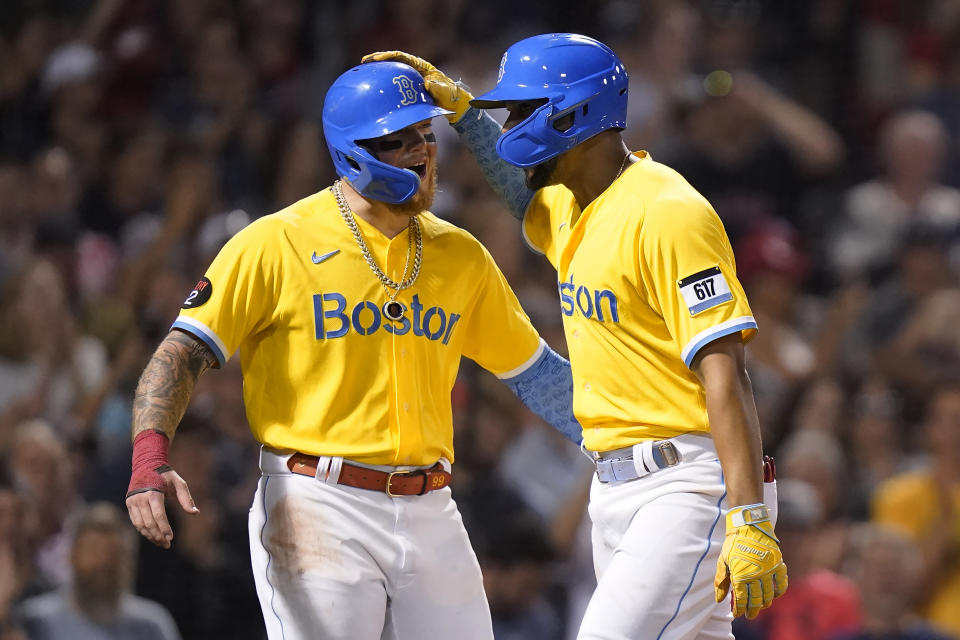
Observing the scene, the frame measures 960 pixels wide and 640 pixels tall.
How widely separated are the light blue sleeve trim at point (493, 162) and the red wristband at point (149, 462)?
1.42 meters

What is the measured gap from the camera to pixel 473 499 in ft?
22.7

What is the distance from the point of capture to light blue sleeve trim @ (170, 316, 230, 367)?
4.16 meters

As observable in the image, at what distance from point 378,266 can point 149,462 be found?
0.93 metres

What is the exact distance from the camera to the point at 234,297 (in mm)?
4188

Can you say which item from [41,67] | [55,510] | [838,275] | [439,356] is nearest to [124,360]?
[55,510]

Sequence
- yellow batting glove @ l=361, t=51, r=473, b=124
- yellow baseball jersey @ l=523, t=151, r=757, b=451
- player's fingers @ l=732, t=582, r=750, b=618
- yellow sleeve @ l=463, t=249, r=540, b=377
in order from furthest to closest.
Result: 1. yellow sleeve @ l=463, t=249, r=540, b=377
2. yellow batting glove @ l=361, t=51, r=473, b=124
3. yellow baseball jersey @ l=523, t=151, r=757, b=451
4. player's fingers @ l=732, t=582, r=750, b=618

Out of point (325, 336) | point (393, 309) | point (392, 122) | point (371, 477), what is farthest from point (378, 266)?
point (371, 477)

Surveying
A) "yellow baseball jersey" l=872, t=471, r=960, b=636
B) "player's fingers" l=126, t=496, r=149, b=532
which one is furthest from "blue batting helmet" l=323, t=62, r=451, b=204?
"yellow baseball jersey" l=872, t=471, r=960, b=636

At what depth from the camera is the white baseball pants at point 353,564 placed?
13.4 ft

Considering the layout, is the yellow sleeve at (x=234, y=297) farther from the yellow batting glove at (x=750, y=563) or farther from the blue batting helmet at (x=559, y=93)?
the yellow batting glove at (x=750, y=563)

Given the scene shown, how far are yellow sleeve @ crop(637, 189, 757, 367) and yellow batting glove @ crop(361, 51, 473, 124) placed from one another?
896 mm

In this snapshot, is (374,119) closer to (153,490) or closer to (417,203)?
(417,203)

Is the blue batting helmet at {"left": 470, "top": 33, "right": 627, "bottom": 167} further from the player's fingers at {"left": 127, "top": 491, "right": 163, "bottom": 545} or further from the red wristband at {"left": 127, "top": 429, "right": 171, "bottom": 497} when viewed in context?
the player's fingers at {"left": 127, "top": 491, "right": 163, "bottom": 545}

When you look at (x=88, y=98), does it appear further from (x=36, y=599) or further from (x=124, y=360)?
(x=36, y=599)
